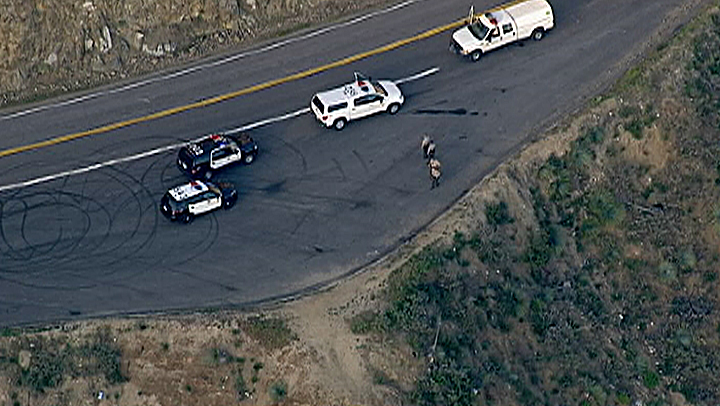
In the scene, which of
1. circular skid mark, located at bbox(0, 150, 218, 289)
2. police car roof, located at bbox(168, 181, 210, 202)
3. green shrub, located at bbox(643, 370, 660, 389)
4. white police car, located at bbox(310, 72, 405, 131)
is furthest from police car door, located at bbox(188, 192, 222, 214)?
green shrub, located at bbox(643, 370, 660, 389)

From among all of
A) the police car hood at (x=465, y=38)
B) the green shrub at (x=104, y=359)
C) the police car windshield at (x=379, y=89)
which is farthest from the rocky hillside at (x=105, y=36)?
the green shrub at (x=104, y=359)

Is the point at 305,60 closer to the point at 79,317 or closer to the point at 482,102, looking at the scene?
the point at 482,102

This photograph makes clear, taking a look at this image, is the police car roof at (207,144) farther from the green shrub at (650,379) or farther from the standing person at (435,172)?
the green shrub at (650,379)

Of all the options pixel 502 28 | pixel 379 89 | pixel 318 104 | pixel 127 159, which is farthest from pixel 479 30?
pixel 127 159

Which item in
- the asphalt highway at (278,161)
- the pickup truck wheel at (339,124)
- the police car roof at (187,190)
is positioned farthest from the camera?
the pickup truck wheel at (339,124)

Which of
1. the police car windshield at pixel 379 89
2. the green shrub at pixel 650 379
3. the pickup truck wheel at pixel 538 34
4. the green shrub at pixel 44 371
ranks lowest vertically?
the green shrub at pixel 650 379

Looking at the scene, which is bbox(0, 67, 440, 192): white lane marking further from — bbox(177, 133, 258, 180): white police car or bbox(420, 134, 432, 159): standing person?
bbox(420, 134, 432, 159): standing person
